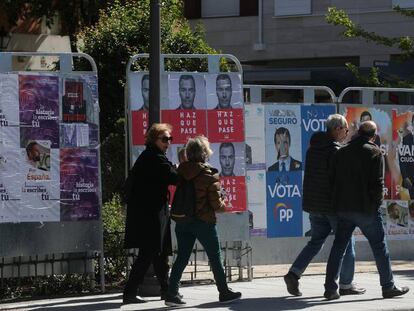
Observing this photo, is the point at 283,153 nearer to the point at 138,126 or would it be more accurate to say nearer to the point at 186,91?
the point at 186,91

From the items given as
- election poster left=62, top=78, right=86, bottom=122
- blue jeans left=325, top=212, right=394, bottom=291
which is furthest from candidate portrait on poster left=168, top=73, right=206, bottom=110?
blue jeans left=325, top=212, right=394, bottom=291

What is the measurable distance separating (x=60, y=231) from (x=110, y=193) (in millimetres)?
4345

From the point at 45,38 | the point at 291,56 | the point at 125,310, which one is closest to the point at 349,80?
the point at 291,56

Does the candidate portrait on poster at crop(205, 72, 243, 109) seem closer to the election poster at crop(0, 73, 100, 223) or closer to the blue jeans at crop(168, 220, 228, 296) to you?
the election poster at crop(0, 73, 100, 223)

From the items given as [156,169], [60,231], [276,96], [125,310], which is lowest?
[125,310]

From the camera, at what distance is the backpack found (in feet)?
32.5

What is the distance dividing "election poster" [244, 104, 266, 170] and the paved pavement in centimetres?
181

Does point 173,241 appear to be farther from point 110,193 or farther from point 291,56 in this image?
point 291,56

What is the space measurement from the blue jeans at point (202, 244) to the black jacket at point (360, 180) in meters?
1.39

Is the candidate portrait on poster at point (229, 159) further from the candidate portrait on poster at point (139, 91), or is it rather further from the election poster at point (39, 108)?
the election poster at point (39, 108)

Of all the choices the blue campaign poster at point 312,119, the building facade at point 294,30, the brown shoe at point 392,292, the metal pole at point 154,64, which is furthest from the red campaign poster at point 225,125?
the building facade at point 294,30

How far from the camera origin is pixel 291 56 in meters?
32.9

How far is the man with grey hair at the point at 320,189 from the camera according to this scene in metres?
10.4

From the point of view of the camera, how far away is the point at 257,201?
12883mm
